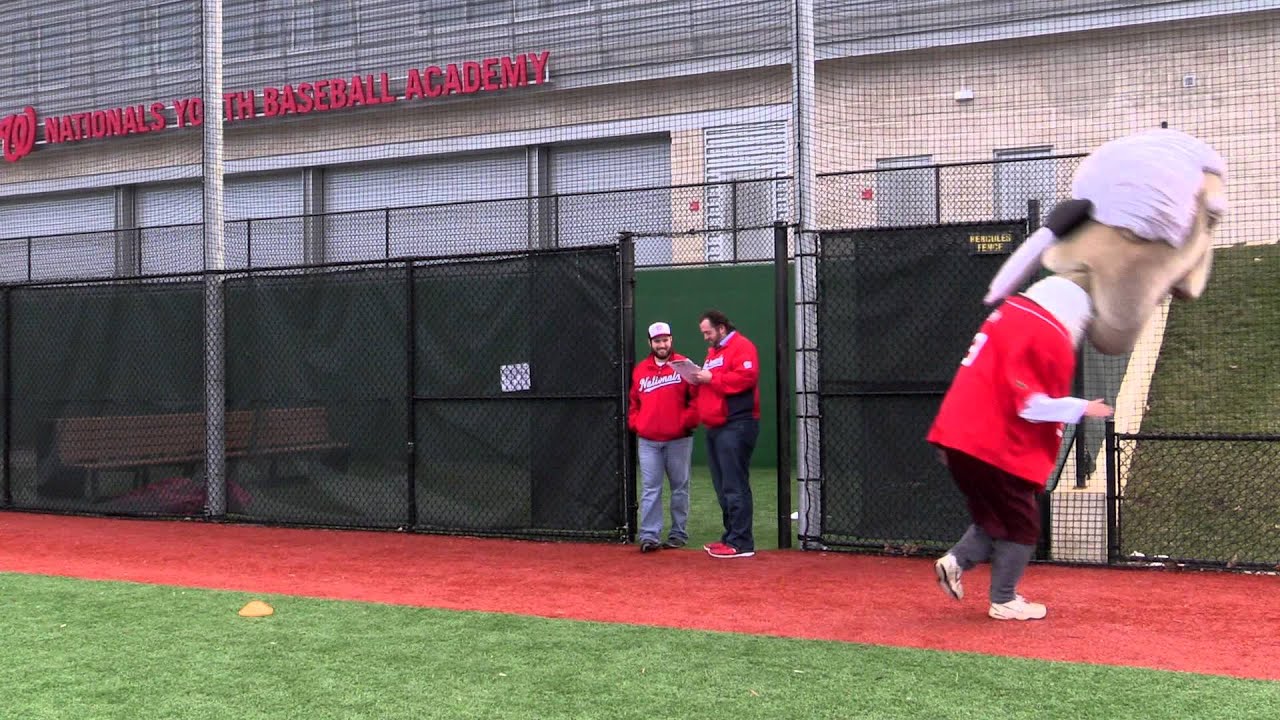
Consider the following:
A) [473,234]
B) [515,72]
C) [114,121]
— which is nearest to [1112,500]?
[473,234]

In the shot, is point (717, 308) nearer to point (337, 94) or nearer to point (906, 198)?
point (906, 198)

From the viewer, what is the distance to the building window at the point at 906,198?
1366 centimetres

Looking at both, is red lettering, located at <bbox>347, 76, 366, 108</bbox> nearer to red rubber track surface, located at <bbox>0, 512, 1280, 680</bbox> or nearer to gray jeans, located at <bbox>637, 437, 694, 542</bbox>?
red rubber track surface, located at <bbox>0, 512, 1280, 680</bbox>

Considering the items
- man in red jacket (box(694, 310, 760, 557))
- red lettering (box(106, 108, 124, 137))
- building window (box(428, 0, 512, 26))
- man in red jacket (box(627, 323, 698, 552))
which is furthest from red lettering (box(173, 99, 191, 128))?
man in red jacket (box(694, 310, 760, 557))

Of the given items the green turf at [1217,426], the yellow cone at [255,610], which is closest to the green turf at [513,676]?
the yellow cone at [255,610]

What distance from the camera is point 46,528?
33.1 ft

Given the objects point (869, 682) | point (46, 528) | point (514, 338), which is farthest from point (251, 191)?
point (869, 682)

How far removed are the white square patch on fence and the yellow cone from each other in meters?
3.03

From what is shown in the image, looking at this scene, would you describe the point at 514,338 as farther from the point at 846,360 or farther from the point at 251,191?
the point at 251,191

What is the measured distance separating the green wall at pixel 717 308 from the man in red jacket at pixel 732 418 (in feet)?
19.4

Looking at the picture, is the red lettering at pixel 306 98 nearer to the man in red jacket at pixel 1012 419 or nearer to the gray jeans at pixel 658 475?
the gray jeans at pixel 658 475

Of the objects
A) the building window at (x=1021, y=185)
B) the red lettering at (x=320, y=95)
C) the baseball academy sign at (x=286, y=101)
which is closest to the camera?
the building window at (x=1021, y=185)

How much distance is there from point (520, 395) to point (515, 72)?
10.4 meters

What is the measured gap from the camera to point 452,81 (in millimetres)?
18594
